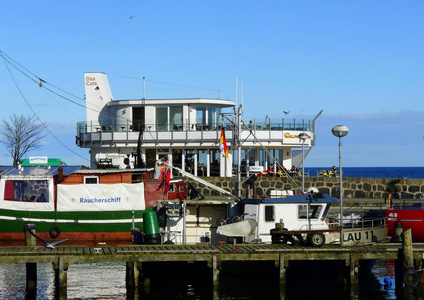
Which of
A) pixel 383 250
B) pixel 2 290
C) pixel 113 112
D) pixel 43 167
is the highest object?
pixel 113 112

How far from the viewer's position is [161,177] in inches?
1778

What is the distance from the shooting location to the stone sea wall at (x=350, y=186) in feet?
187

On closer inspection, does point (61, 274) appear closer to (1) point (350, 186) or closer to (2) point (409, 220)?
(2) point (409, 220)

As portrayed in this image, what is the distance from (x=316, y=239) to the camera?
30.4 meters

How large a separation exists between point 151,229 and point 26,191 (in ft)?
46.2

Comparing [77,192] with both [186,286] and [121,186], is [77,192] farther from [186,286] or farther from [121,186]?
[186,286]

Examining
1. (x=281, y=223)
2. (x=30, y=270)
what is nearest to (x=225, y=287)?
(x=281, y=223)

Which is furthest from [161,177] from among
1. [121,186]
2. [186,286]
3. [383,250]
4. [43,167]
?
[383,250]

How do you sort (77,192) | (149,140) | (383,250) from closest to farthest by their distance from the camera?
(383,250), (77,192), (149,140)

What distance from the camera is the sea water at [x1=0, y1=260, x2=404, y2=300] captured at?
30516 mm

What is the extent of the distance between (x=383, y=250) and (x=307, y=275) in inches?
149

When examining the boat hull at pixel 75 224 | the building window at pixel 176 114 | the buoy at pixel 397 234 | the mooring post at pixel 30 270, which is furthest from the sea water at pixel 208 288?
the building window at pixel 176 114

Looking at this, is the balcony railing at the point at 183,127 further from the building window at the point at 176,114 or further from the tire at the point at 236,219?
the tire at the point at 236,219

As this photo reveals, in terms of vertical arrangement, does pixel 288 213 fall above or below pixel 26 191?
below
